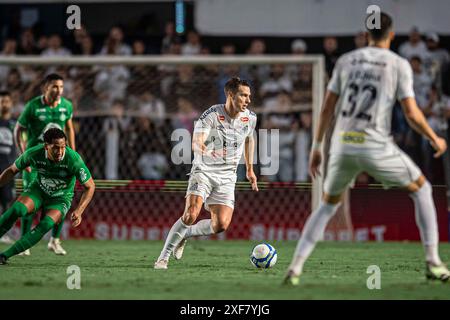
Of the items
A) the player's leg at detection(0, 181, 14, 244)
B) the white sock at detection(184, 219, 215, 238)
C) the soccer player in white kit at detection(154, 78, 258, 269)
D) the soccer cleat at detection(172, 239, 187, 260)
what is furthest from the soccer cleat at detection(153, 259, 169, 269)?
the player's leg at detection(0, 181, 14, 244)

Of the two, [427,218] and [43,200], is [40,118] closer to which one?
[43,200]

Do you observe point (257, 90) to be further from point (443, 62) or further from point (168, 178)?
point (443, 62)

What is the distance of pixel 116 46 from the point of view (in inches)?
673

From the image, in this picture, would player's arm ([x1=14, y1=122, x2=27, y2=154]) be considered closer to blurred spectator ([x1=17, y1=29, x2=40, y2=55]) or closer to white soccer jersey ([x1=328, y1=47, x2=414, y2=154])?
white soccer jersey ([x1=328, y1=47, x2=414, y2=154])

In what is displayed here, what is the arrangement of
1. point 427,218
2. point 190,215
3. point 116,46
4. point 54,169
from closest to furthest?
point 427,218, point 190,215, point 54,169, point 116,46

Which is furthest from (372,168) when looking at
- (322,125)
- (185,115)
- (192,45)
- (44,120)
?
(192,45)

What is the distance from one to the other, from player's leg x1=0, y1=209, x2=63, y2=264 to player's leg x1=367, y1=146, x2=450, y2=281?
3.59 meters

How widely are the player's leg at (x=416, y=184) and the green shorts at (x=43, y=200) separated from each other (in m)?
3.81

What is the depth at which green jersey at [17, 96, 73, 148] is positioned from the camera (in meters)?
11.2

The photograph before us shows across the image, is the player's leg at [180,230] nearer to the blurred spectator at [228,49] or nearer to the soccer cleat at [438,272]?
the soccer cleat at [438,272]

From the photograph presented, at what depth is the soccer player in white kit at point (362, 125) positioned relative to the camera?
7.17 m

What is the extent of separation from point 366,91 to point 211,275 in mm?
2428

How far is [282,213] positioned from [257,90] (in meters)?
2.51

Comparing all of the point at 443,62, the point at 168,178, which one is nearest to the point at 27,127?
the point at 168,178
